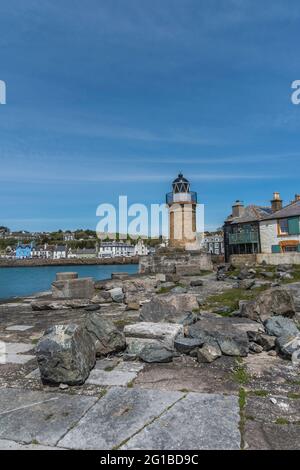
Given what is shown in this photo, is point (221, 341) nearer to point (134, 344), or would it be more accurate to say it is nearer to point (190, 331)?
point (190, 331)

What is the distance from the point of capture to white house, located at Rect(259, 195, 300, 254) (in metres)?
29.2

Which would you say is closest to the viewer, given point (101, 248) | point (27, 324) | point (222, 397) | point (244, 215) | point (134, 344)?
point (222, 397)

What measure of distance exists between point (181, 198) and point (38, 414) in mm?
27057

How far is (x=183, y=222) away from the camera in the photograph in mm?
28859

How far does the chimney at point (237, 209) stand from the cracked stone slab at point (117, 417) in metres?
35.0

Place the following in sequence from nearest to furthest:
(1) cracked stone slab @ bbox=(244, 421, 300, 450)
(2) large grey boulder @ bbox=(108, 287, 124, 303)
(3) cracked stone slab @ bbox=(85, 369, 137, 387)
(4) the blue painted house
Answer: (1) cracked stone slab @ bbox=(244, 421, 300, 450)
(3) cracked stone slab @ bbox=(85, 369, 137, 387)
(2) large grey boulder @ bbox=(108, 287, 124, 303)
(4) the blue painted house

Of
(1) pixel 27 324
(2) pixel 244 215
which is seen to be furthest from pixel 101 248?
(1) pixel 27 324

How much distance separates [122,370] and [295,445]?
250 cm

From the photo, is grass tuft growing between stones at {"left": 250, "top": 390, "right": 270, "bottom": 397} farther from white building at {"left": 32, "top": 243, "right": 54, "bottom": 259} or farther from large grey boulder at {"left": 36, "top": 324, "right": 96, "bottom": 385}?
white building at {"left": 32, "top": 243, "right": 54, "bottom": 259}

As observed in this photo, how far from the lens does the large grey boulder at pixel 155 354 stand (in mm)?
5082

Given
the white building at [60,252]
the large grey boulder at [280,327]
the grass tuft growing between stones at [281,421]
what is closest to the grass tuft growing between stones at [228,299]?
the large grey boulder at [280,327]

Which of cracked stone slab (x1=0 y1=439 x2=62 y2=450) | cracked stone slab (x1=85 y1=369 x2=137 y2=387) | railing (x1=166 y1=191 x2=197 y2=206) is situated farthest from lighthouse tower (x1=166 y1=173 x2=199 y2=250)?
cracked stone slab (x1=0 y1=439 x2=62 y2=450)

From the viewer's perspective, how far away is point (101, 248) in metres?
138

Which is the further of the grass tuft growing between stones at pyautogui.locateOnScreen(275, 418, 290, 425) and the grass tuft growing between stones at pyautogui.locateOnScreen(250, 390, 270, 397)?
the grass tuft growing between stones at pyautogui.locateOnScreen(250, 390, 270, 397)
